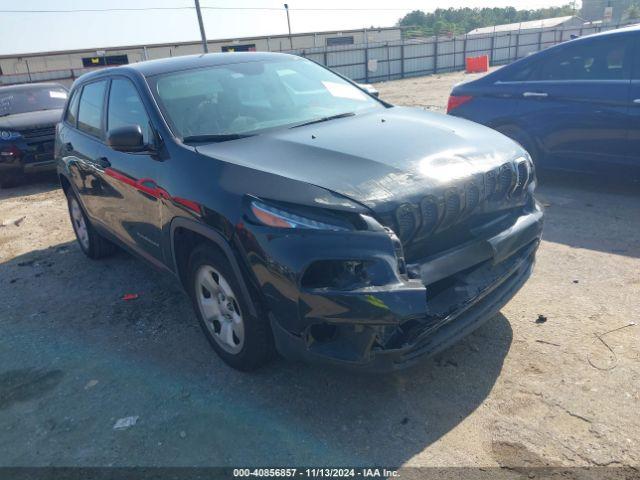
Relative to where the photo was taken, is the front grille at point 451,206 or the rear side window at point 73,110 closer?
the front grille at point 451,206

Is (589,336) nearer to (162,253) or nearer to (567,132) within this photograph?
(162,253)

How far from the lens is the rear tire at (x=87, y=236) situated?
5.25 metres

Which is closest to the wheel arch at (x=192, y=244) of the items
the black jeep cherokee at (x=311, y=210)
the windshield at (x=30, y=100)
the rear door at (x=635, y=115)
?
the black jeep cherokee at (x=311, y=210)

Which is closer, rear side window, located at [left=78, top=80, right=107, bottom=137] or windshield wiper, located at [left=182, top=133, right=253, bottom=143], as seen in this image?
windshield wiper, located at [left=182, top=133, right=253, bottom=143]

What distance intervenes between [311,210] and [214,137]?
3.88 ft

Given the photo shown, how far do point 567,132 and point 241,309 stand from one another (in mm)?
4512

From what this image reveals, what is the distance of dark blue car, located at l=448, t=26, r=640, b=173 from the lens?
5465 mm

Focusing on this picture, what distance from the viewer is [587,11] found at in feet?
198

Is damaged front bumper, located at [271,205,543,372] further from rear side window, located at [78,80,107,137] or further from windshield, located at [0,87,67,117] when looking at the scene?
windshield, located at [0,87,67,117]

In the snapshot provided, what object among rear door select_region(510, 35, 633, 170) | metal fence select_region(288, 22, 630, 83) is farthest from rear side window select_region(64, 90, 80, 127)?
metal fence select_region(288, 22, 630, 83)

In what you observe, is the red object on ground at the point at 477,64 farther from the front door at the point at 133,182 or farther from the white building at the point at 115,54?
the front door at the point at 133,182

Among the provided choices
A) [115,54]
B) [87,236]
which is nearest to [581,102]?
[87,236]

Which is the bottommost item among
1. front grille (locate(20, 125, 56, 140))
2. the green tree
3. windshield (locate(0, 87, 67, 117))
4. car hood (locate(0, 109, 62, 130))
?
the green tree

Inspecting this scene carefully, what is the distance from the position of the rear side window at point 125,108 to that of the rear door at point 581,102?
4.29 m
